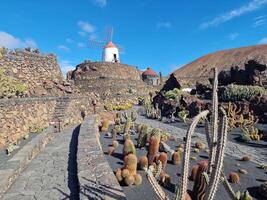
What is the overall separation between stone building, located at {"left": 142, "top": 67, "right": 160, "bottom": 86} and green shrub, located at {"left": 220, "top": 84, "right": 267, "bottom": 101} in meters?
34.3

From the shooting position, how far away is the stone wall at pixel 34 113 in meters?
12.1

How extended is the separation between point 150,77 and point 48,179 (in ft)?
164

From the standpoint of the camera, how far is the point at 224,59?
83.4 metres

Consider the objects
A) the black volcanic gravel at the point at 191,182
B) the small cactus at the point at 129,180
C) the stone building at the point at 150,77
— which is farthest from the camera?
the stone building at the point at 150,77

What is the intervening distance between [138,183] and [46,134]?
6.56 metres

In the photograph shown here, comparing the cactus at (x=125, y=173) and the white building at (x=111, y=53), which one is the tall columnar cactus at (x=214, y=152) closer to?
the cactus at (x=125, y=173)

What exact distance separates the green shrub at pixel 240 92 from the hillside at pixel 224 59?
51.0m

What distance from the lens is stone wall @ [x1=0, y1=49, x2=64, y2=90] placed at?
19.6 m

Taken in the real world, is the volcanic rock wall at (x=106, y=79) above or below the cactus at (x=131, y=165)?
above

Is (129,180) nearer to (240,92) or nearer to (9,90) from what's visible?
(9,90)

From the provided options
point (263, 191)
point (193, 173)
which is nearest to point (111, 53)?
point (193, 173)

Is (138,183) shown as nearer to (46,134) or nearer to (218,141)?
(218,141)

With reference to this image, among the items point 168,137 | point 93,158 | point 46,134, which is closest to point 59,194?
point 93,158

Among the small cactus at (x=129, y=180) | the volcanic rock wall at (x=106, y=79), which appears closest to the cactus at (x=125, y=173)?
the small cactus at (x=129, y=180)
